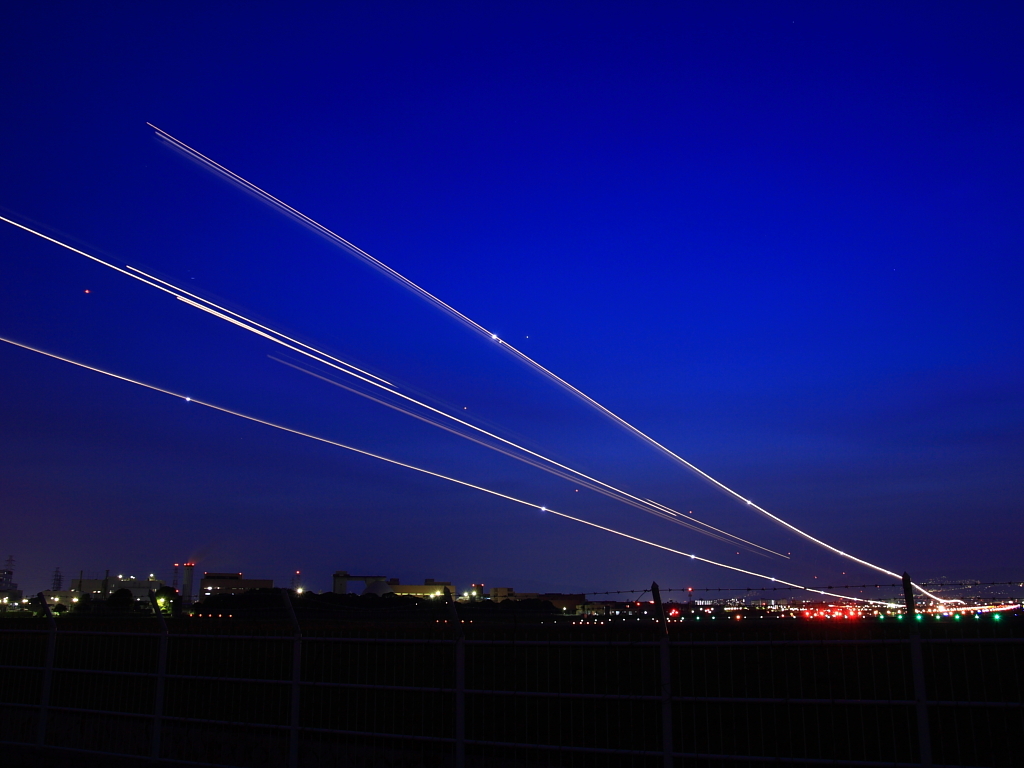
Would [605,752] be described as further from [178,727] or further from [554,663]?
[554,663]

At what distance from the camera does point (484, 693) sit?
31.9 feet

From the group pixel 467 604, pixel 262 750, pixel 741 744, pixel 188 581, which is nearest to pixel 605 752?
pixel 262 750

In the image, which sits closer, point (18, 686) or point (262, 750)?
point (262, 750)

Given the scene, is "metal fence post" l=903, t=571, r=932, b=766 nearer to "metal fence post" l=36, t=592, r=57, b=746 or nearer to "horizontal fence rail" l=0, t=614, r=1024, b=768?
"horizontal fence rail" l=0, t=614, r=1024, b=768

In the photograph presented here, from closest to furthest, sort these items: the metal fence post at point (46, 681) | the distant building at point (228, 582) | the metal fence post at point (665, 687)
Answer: the metal fence post at point (665, 687) → the metal fence post at point (46, 681) → the distant building at point (228, 582)

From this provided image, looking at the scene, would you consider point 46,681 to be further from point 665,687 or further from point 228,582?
point 228,582

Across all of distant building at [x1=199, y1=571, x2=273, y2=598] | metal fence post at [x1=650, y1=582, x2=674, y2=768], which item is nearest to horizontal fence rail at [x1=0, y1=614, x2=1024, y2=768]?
metal fence post at [x1=650, y1=582, x2=674, y2=768]

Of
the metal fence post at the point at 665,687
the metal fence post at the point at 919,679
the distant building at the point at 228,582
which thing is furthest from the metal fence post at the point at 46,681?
Result: the distant building at the point at 228,582

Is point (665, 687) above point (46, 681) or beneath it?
above

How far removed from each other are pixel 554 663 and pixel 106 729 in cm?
1266

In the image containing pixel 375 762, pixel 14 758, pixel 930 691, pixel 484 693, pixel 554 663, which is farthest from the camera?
pixel 554 663

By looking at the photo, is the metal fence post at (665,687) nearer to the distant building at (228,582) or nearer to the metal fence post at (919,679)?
the metal fence post at (919,679)

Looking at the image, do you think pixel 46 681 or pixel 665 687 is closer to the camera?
pixel 665 687

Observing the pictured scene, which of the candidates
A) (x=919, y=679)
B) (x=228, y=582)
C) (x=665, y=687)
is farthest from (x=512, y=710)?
(x=228, y=582)
